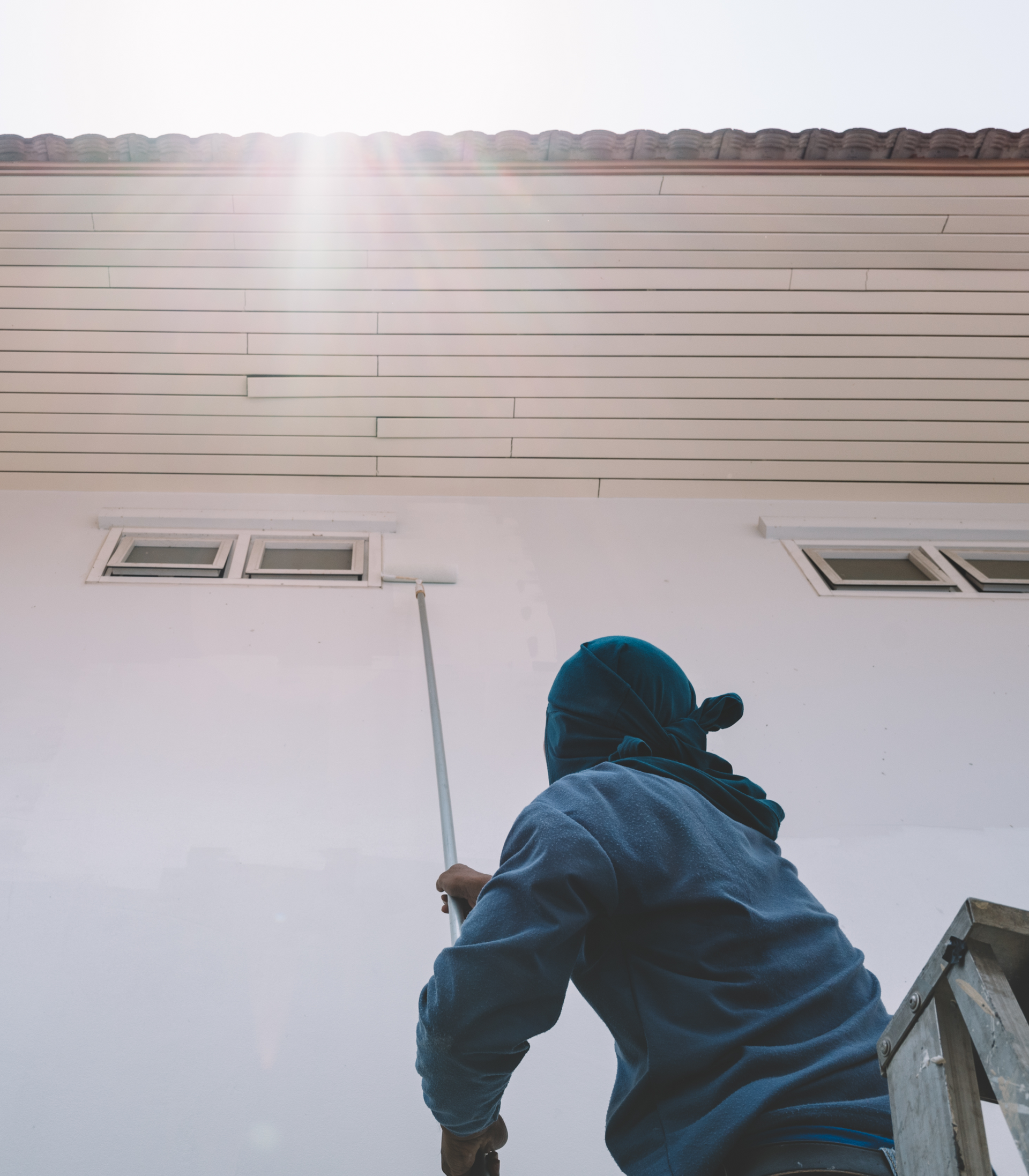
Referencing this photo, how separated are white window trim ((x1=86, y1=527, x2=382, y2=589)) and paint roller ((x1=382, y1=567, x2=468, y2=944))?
0.45 ft

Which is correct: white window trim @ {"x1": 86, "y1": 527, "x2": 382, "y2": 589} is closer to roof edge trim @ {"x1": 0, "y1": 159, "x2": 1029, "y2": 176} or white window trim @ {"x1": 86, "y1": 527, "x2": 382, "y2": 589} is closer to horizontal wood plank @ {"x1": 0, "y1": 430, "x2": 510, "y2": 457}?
horizontal wood plank @ {"x1": 0, "y1": 430, "x2": 510, "y2": 457}

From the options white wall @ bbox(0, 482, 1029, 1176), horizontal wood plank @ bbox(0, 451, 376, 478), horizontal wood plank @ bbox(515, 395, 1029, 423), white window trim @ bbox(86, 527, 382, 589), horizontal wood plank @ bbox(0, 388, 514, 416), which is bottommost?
white wall @ bbox(0, 482, 1029, 1176)

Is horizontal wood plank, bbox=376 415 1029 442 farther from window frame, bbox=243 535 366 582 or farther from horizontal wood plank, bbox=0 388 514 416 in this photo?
window frame, bbox=243 535 366 582

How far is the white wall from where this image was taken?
2033mm

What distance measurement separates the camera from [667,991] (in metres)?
1.15

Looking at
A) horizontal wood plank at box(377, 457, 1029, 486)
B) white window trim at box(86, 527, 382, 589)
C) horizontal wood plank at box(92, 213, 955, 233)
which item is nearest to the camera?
white window trim at box(86, 527, 382, 589)

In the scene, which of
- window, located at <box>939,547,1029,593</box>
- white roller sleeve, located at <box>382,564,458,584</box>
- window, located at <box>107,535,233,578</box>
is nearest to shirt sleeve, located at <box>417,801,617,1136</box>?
white roller sleeve, located at <box>382,564,458,584</box>

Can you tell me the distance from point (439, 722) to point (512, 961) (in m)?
1.60

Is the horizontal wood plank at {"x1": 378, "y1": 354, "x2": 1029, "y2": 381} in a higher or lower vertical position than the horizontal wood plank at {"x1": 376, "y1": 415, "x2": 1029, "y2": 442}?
higher

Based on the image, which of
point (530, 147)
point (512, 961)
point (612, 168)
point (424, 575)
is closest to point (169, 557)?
point (424, 575)

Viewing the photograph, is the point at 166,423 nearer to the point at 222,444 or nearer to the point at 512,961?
the point at 222,444

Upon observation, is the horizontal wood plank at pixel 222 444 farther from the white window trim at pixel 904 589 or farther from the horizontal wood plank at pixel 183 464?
the white window trim at pixel 904 589

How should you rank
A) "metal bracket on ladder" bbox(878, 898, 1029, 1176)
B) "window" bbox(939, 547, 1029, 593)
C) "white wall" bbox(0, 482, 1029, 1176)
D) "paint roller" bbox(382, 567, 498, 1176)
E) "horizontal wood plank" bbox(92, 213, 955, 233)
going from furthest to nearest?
1. "window" bbox(939, 547, 1029, 593)
2. "horizontal wood plank" bbox(92, 213, 955, 233)
3. "white wall" bbox(0, 482, 1029, 1176)
4. "paint roller" bbox(382, 567, 498, 1176)
5. "metal bracket on ladder" bbox(878, 898, 1029, 1176)

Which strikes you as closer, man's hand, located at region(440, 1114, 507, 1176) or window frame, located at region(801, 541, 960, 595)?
man's hand, located at region(440, 1114, 507, 1176)
